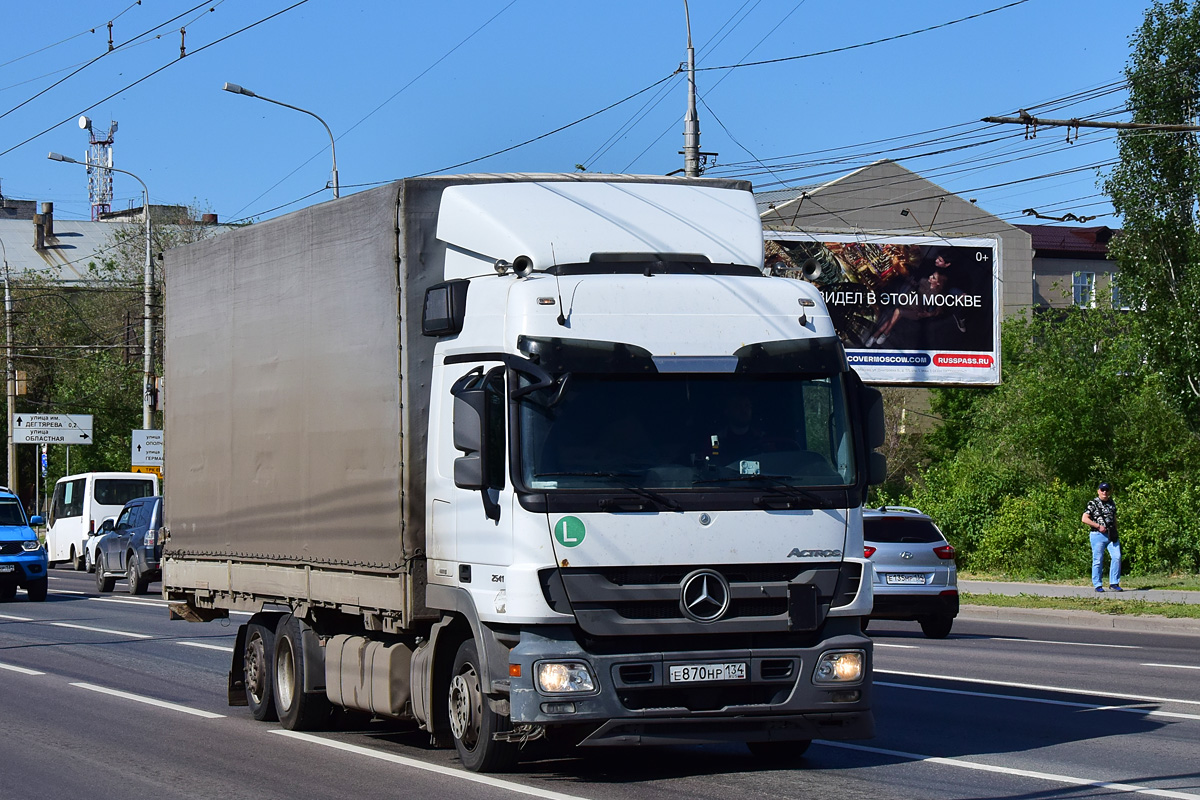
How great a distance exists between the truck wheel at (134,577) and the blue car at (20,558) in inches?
78.7

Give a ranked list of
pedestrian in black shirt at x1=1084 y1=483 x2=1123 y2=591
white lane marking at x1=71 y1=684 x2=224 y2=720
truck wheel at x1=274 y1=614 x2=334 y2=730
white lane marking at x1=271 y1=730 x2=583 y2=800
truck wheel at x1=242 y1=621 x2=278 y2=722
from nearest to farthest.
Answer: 1. white lane marking at x1=271 y1=730 x2=583 y2=800
2. truck wheel at x1=274 y1=614 x2=334 y2=730
3. truck wheel at x1=242 y1=621 x2=278 y2=722
4. white lane marking at x1=71 y1=684 x2=224 y2=720
5. pedestrian in black shirt at x1=1084 y1=483 x2=1123 y2=591

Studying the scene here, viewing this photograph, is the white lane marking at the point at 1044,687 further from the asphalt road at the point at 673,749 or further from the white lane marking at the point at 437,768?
the white lane marking at the point at 437,768

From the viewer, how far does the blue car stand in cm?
2844

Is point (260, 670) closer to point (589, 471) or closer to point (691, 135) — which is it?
point (589, 471)

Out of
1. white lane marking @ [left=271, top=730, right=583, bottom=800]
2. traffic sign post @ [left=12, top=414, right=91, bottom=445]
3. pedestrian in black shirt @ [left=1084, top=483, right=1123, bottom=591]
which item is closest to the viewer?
white lane marking @ [left=271, top=730, right=583, bottom=800]

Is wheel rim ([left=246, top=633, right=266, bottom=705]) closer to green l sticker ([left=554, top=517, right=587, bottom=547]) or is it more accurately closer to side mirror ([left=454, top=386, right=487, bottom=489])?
side mirror ([left=454, top=386, right=487, bottom=489])

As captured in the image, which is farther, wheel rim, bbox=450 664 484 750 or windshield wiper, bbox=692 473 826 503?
wheel rim, bbox=450 664 484 750

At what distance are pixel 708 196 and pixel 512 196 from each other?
128cm

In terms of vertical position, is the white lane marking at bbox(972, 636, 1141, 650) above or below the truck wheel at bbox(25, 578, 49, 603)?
above

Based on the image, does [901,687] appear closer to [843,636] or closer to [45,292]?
[843,636]

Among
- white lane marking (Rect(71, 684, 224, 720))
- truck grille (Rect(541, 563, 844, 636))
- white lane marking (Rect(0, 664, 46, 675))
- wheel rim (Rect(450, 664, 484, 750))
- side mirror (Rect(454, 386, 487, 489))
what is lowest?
white lane marking (Rect(0, 664, 46, 675))

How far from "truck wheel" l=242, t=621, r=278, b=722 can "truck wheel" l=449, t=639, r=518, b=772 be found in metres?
2.98

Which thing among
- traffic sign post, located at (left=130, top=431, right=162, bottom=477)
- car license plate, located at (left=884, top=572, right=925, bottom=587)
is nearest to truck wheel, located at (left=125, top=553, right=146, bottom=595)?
traffic sign post, located at (left=130, top=431, right=162, bottom=477)

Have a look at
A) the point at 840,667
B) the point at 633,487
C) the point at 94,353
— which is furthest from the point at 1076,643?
the point at 94,353
